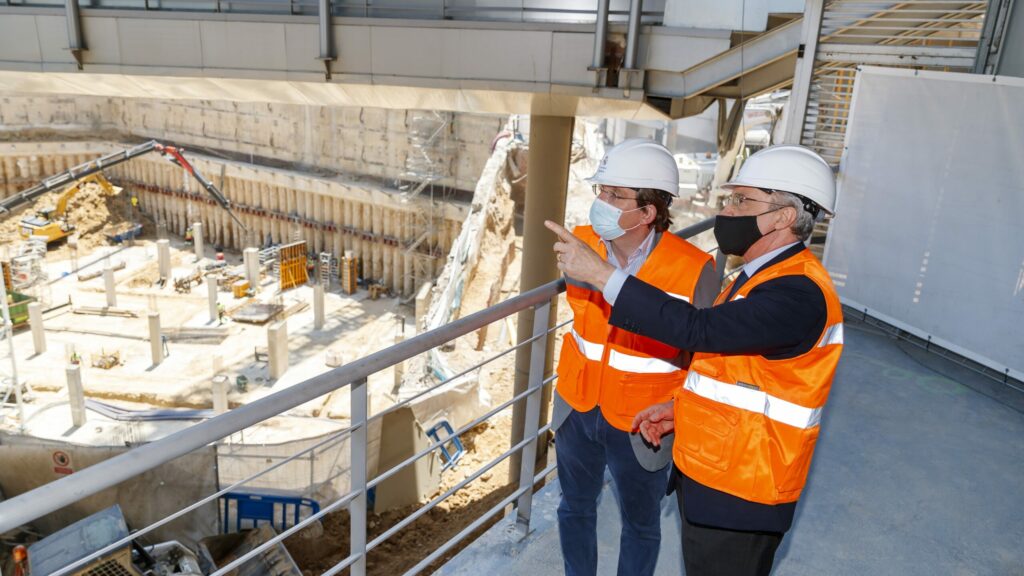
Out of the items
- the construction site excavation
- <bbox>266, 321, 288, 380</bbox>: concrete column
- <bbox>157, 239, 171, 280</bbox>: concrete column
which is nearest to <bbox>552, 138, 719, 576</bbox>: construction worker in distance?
the construction site excavation

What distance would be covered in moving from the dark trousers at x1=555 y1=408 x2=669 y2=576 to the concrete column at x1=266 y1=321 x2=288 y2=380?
636 inches

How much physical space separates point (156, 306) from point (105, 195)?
10.7 m

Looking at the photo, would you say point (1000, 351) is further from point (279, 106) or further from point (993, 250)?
point (279, 106)

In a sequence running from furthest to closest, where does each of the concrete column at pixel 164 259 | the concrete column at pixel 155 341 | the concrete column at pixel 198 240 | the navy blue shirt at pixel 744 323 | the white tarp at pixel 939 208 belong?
the concrete column at pixel 198 240
the concrete column at pixel 164 259
the concrete column at pixel 155 341
the white tarp at pixel 939 208
the navy blue shirt at pixel 744 323

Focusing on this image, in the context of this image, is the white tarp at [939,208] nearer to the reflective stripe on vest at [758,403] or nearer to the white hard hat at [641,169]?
the white hard hat at [641,169]

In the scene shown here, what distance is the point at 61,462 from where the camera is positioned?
9008mm

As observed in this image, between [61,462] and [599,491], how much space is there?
29.5ft

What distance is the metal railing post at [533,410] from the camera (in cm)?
272

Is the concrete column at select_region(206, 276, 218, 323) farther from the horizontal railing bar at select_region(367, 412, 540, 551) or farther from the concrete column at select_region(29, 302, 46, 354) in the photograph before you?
the horizontal railing bar at select_region(367, 412, 540, 551)

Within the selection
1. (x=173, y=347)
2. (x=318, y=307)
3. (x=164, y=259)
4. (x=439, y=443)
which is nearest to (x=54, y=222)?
(x=164, y=259)

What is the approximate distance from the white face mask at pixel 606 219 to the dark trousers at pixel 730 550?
89 centimetres

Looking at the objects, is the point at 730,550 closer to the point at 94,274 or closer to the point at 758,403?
the point at 758,403

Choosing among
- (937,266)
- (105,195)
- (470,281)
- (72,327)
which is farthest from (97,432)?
(105,195)

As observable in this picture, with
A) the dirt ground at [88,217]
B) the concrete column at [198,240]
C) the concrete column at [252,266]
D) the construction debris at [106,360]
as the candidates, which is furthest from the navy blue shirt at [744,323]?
the dirt ground at [88,217]
